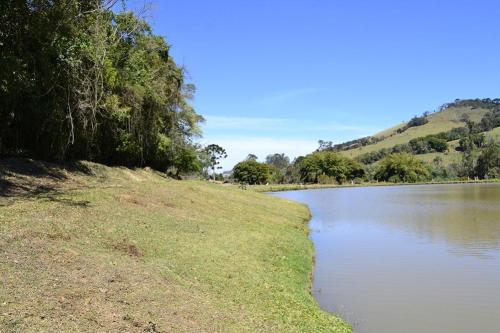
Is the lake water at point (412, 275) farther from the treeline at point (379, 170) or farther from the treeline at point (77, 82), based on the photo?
the treeline at point (379, 170)

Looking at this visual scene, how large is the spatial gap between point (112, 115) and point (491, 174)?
379 feet

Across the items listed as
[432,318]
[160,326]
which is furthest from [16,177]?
[432,318]

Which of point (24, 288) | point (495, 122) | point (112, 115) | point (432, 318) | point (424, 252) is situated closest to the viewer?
point (24, 288)

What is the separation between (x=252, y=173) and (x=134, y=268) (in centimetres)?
11503

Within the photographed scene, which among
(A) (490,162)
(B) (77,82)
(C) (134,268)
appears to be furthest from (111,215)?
(A) (490,162)

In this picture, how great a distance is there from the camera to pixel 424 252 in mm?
20203

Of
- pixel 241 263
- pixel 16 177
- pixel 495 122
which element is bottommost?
pixel 241 263

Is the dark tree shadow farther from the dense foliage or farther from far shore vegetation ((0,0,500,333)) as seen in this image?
the dense foliage

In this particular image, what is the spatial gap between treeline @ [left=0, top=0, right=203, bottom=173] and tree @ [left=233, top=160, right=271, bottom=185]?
8836cm

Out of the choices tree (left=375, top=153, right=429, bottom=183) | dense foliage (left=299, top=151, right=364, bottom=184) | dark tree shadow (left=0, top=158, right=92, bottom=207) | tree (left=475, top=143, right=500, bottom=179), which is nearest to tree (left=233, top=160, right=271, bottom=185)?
dense foliage (left=299, top=151, right=364, bottom=184)

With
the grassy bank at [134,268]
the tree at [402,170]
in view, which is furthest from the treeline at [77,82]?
the tree at [402,170]

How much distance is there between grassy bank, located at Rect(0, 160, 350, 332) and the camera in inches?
313

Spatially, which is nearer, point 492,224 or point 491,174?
point 492,224

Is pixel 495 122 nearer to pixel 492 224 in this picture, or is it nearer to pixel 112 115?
pixel 492 224
